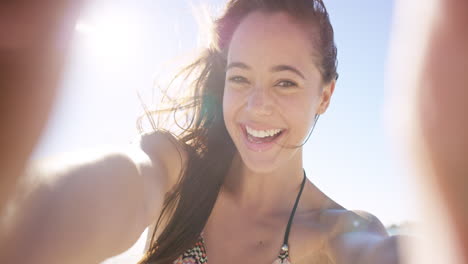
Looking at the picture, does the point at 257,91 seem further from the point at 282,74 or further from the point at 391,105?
the point at 391,105

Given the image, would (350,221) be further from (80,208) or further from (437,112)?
(437,112)

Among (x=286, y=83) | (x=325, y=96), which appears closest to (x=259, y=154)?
(x=286, y=83)

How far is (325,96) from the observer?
8.02 ft

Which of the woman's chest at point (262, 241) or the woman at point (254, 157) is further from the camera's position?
the woman's chest at point (262, 241)

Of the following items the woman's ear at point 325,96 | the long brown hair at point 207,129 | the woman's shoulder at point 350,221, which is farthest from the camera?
the woman's ear at point 325,96

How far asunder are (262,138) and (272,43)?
54 centimetres

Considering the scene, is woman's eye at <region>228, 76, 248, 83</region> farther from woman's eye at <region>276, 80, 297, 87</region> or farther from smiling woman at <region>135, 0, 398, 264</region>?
woman's eye at <region>276, 80, 297, 87</region>

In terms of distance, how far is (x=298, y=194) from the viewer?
2.51 m

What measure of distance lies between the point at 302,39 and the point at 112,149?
50.3 inches

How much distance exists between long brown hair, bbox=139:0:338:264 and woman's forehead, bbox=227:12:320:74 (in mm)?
66

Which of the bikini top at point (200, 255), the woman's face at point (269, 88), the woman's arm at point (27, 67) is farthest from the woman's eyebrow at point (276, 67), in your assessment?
the woman's arm at point (27, 67)

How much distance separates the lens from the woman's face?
6.77 feet

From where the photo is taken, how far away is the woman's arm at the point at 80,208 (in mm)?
656

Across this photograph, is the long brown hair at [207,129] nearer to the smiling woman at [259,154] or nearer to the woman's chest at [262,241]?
the smiling woman at [259,154]
